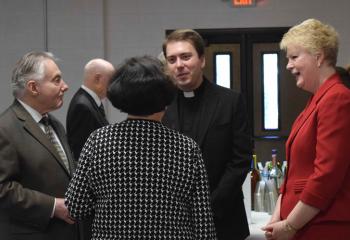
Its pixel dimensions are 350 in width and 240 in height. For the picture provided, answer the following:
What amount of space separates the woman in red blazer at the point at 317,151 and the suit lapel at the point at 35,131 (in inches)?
37.8

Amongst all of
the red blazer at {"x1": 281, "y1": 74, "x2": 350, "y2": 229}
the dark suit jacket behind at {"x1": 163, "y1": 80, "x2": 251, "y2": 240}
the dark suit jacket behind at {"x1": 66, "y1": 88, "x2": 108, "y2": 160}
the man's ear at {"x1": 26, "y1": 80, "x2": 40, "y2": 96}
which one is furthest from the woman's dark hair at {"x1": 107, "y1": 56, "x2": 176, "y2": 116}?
the dark suit jacket behind at {"x1": 66, "y1": 88, "x2": 108, "y2": 160}

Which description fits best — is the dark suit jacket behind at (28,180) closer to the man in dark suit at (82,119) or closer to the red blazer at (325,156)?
the red blazer at (325,156)

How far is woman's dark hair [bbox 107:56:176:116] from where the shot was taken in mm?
1806

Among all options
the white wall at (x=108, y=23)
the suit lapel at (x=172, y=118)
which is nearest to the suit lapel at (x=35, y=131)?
the suit lapel at (x=172, y=118)

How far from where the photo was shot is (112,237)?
1.81m

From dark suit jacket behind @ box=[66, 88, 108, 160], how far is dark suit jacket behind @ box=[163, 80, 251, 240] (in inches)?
59.5

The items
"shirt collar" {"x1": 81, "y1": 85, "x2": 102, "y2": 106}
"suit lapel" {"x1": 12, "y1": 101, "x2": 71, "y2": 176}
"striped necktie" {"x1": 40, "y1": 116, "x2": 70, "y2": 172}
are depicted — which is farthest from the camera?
"shirt collar" {"x1": 81, "y1": 85, "x2": 102, "y2": 106}

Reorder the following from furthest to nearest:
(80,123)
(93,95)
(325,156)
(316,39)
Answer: (93,95)
(80,123)
(316,39)
(325,156)

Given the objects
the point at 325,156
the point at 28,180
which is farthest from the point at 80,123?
the point at 325,156

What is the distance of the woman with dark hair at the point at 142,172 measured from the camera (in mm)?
1800

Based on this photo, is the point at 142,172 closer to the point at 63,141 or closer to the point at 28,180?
the point at 28,180

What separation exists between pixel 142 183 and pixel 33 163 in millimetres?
794

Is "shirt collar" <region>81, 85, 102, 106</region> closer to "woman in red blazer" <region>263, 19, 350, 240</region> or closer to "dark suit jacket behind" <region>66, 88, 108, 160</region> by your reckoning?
"dark suit jacket behind" <region>66, 88, 108, 160</region>

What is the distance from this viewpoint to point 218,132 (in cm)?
253
